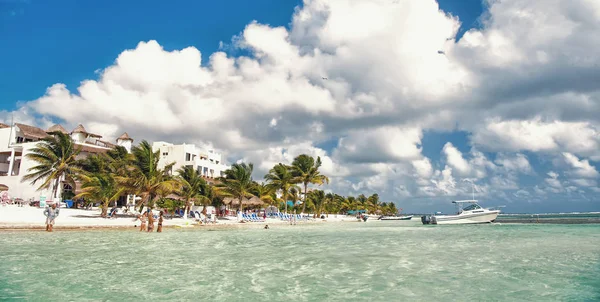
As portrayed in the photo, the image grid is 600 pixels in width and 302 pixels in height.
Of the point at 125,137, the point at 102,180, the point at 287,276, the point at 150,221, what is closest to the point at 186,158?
the point at 125,137

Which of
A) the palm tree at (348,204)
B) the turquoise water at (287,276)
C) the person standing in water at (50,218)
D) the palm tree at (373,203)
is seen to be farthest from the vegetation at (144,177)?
the palm tree at (373,203)

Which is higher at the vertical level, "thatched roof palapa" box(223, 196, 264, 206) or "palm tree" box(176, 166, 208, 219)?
"palm tree" box(176, 166, 208, 219)

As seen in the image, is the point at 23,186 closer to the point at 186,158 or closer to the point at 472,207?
the point at 186,158

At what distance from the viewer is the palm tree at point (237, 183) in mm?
45969

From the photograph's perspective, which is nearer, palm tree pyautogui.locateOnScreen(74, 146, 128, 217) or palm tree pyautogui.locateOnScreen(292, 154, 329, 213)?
palm tree pyautogui.locateOnScreen(74, 146, 128, 217)

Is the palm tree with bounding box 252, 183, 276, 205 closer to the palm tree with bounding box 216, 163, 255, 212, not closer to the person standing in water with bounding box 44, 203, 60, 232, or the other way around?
the palm tree with bounding box 216, 163, 255, 212

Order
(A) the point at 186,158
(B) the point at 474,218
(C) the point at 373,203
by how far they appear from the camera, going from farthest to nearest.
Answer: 1. (C) the point at 373,203
2. (A) the point at 186,158
3. (B) the point at 474,218

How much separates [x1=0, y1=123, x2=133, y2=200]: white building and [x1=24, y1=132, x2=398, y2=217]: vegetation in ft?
5.27

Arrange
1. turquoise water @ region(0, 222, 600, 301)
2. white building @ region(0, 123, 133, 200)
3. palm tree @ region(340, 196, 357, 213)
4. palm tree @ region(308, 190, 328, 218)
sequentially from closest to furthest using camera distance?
turquoise water @ region(0, 222, 600, 301)
white building @ region(0, 123, 133, 200)
palm tree @ region(308, 190, 328, 218)
palm tree @ region(340, 196, 357, 213)

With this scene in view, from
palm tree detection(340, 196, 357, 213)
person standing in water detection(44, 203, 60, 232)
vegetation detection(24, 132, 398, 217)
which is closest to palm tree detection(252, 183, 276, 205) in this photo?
vegetation detection(24, 132, 398, 217)

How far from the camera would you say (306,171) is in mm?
59812

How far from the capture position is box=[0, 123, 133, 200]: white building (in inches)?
1774

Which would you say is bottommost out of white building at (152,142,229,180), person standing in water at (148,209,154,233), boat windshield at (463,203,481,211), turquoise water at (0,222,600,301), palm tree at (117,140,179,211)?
turquoise water at (0,222,600,301)

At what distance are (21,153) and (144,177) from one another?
97.7 feet
